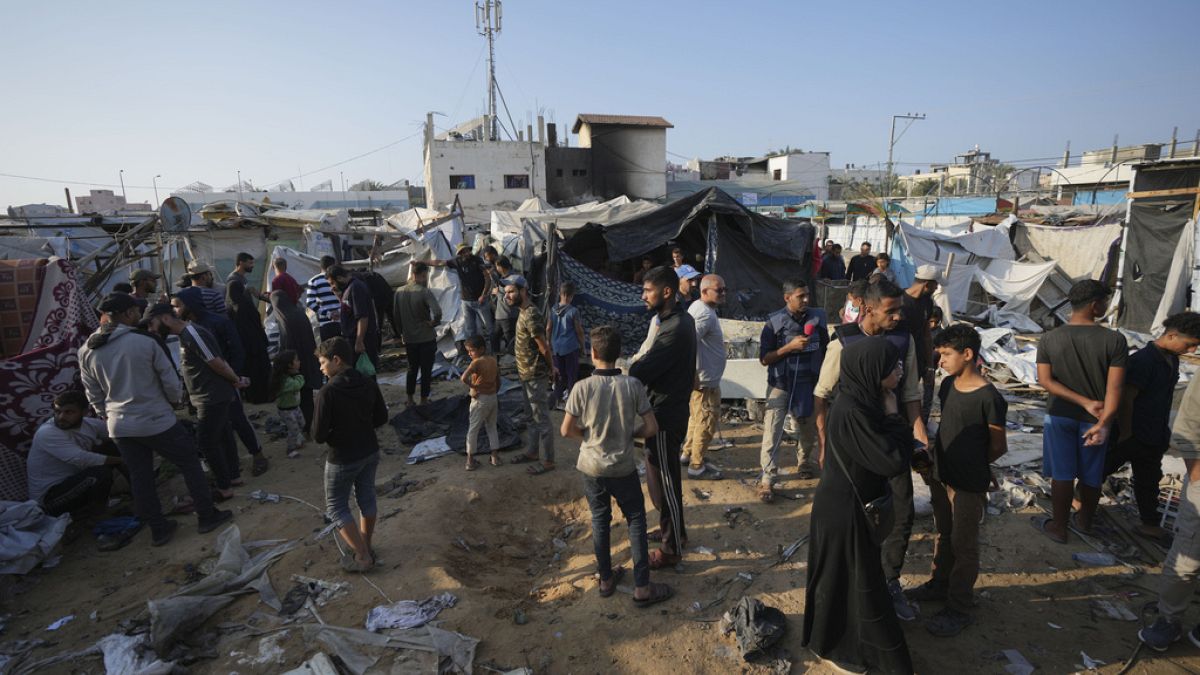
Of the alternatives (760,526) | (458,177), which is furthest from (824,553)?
(458,177)

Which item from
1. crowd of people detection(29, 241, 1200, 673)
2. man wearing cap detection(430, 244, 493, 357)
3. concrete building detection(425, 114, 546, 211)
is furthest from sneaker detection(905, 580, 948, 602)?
concrete building detection(425, 114, 546, 211)

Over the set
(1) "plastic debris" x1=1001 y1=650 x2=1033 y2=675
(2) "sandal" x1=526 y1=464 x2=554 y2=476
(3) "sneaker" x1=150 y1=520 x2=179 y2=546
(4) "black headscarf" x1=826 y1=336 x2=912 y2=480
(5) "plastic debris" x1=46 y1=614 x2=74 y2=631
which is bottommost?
(5) "plastic debris" x1=46 y1=614 x2=74 y2=631

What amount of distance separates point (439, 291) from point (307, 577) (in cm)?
685

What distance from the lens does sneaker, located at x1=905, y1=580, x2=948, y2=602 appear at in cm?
329

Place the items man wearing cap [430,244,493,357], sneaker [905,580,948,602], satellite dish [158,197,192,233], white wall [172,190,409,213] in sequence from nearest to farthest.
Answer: sneaker [905,580,948,602] < man wearing cap [430,244,493,357] < satellite dish [158,197,192,233] < white wall [172,190,409,213]

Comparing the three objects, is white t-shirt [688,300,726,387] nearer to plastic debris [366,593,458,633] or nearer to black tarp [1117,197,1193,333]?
plastic debris [366,593,458,633]

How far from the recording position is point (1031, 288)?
38.1 ft

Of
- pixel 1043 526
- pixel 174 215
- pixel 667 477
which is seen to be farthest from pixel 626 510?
pixel 174 215

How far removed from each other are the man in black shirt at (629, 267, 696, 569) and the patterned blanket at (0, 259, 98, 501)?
5.32 meters

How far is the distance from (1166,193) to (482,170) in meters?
25.8

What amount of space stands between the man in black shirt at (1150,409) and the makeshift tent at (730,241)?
19.6ft

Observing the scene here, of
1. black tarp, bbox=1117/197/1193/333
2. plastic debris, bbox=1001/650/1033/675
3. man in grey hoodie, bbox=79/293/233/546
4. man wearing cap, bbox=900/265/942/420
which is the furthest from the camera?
black tarp, bbox=1117/197/1193/333

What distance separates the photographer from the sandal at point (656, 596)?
335 centimetres

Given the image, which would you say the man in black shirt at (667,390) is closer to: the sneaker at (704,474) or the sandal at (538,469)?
the sneaker at (704,474)
